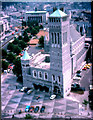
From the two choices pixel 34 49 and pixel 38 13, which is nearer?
pixel 34 49

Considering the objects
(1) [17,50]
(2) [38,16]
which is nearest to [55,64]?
(1) [17,50]

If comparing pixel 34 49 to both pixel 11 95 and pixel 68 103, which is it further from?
pixel 68 103

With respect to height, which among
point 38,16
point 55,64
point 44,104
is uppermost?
point 38,16

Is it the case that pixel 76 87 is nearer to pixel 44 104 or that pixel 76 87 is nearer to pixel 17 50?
pixel 44 104

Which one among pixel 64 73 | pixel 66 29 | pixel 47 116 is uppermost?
pixel 66 29

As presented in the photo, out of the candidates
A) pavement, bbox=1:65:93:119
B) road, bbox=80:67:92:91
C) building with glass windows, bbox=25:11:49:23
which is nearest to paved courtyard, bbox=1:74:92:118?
pavement, bbox=1:65:93:119

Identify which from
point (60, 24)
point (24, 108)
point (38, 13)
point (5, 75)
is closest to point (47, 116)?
point (24, 108)
